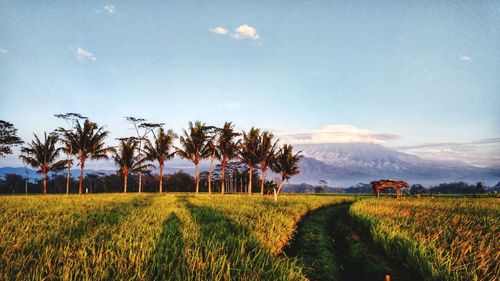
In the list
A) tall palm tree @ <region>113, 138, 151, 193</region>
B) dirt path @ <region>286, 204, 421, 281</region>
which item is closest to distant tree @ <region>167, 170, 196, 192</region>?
tall palm tree @ <region>113, 138, 151, 193</region>

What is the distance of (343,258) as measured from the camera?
707 cm

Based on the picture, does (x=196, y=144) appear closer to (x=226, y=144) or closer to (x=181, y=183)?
(x=226, y=144)

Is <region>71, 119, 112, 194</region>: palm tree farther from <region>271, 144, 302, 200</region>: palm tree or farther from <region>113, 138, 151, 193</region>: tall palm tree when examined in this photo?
<region>271, 144, 302, 200</region>: palm tree

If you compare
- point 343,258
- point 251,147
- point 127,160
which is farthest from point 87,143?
point 343,258

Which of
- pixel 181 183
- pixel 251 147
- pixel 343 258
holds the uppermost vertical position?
pixel 251 147

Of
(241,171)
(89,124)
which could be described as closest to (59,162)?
(89,124)

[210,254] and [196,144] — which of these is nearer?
[210,254]

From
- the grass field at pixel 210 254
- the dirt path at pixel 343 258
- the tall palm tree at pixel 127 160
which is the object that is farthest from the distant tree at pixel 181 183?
the grass field at pixel 210 254

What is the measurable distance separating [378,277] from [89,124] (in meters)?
35.6

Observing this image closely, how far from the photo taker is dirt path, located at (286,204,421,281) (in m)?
5.66

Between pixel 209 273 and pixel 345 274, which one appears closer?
pixel 209 273

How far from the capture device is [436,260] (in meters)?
4.92

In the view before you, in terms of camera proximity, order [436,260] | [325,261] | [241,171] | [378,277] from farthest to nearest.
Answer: [241,171] < [325,261] < [378,277] < [436,260]

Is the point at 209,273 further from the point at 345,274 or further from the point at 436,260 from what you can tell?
the point at 436,260
